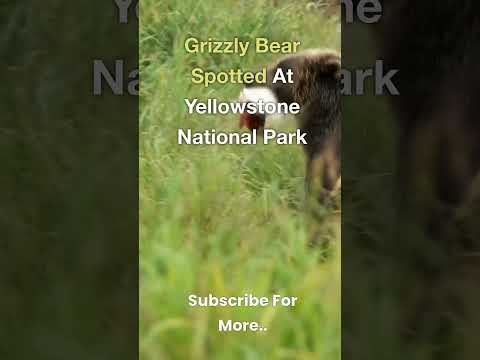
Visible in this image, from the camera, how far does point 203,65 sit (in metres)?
3.21

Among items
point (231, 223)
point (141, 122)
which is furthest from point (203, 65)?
point (231, 223)

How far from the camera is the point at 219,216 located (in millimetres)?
3215

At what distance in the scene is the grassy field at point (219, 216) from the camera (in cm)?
319

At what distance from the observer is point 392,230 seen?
3215mm

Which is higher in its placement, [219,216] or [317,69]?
[317,69]

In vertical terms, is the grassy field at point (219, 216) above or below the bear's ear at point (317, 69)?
below

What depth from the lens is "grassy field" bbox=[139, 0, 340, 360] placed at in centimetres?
319

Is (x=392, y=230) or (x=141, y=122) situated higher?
(x=141, y=122)

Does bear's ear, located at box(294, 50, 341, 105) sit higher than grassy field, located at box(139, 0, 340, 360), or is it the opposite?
bear's ear, located at box(294, 50, 341, 105)
